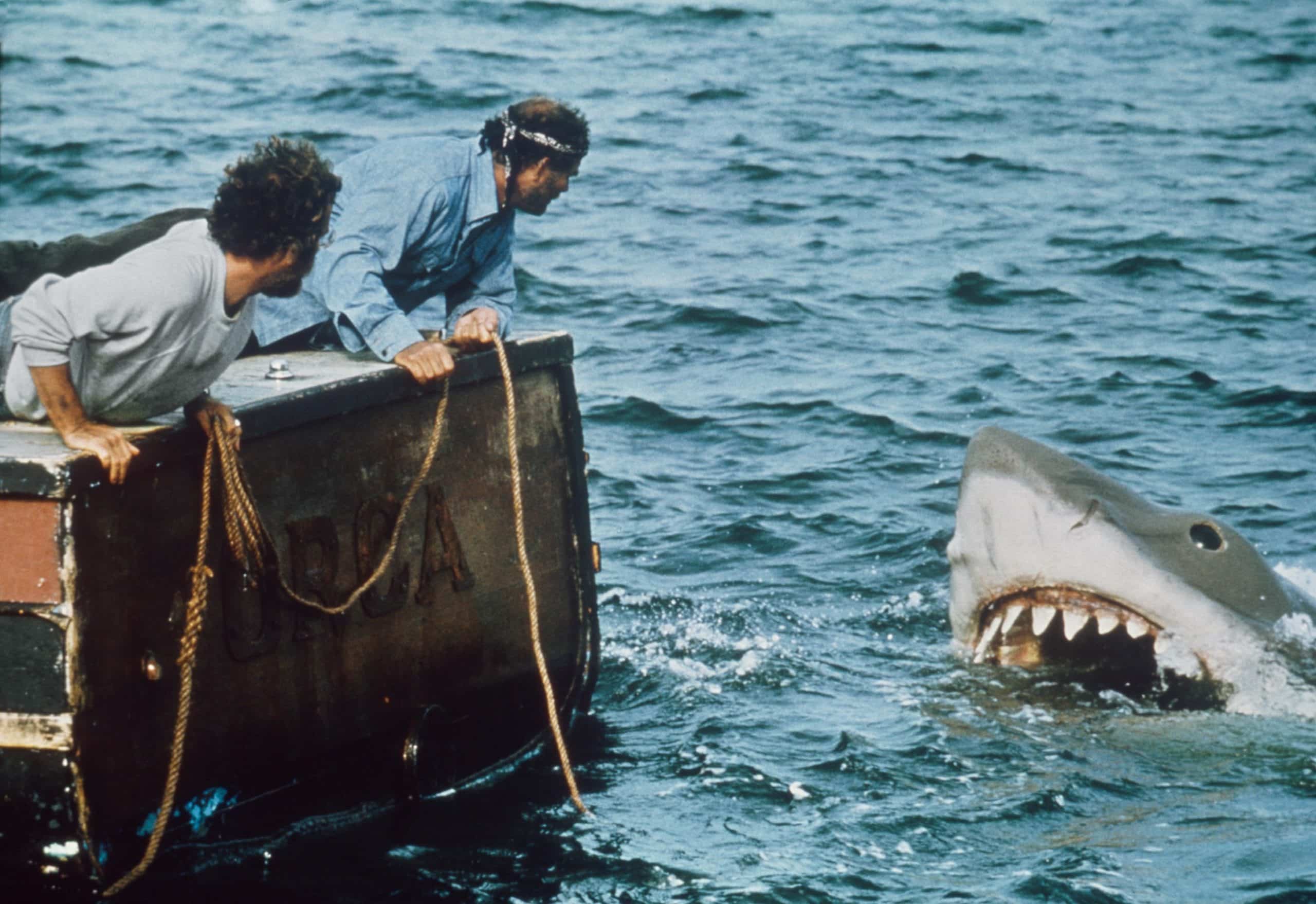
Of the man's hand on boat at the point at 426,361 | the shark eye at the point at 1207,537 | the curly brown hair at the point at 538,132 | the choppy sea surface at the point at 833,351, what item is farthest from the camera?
the shark eye at the point at 1207,537

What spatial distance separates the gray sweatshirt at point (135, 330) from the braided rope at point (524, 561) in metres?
0.90

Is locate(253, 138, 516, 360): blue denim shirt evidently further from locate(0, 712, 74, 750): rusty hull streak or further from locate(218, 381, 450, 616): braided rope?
locate(0, 712, 74, 750): rusty hull streak

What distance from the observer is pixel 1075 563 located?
486 cm

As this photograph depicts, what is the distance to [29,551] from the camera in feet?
11.0

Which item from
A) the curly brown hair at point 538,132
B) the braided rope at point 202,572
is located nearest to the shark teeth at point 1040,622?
the curly brown hair at point 538,132

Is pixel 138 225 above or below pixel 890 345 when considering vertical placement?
above

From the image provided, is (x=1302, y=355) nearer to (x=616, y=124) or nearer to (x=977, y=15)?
(x=616, y=124)

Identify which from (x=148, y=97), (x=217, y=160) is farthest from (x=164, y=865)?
(x=148, y=97)

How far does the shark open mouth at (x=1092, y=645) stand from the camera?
4930 millimetres

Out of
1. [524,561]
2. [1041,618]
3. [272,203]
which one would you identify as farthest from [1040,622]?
[272,203]

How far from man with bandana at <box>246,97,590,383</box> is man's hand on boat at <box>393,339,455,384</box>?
20 centimetres

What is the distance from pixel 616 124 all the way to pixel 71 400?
11.4 meters

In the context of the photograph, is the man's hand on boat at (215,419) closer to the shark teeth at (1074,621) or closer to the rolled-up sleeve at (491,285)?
the rolled-up sleeve at (491,285)

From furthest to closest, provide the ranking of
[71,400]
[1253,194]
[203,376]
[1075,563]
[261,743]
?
[1253,194], [1075,563], [261,743], [203,376], [71,400]
